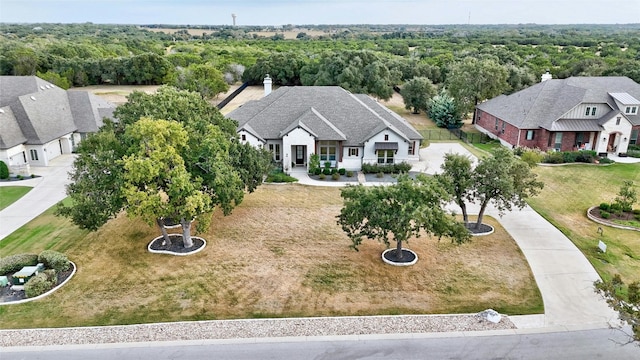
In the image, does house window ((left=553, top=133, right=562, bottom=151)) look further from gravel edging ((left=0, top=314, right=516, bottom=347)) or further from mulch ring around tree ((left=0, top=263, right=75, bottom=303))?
mulch ring around tree ((left=0, top=263, right=75, bottom=303))

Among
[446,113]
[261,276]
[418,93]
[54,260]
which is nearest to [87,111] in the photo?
[54,260]

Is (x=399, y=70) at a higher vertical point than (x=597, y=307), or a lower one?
higher

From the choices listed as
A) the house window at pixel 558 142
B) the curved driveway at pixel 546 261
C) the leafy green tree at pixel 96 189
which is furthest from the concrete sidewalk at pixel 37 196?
the house window at pixel 558 142

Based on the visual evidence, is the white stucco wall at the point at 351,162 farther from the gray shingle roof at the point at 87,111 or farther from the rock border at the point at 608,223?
the gray shingle roof at the point at 87,111

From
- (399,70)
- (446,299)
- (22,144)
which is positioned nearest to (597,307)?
(446,299)

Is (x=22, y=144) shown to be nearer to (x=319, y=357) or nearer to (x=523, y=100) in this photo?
(x=319, y=357)

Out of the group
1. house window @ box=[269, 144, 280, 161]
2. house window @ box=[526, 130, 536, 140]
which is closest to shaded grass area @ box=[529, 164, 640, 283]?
house window @ box=[526, 130, 536, 140]

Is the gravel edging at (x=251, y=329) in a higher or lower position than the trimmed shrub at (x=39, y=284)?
lower
